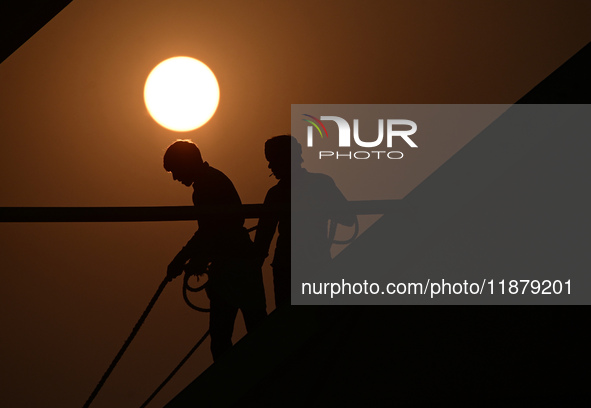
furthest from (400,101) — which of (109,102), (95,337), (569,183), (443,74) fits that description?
(569,183)

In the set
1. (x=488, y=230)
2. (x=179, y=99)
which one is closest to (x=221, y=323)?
(x=488, y=230)

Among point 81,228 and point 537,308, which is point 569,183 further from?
point 81,228

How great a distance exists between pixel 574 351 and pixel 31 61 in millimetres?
9251

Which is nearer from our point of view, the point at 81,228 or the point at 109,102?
the point at 81,228

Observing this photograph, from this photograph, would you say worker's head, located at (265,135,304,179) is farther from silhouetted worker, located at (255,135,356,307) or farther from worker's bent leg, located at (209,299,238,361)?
worker's bent leg, located at (209,299,238,361)

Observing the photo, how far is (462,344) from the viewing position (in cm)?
166

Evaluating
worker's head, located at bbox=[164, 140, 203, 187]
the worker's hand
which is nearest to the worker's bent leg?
the worker's hand

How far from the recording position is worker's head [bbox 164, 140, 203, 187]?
2561 mm

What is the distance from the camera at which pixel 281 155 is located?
256 cm

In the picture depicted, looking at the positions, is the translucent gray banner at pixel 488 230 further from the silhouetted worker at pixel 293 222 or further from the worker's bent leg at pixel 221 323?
the worker's bent leg at pixel 221 323

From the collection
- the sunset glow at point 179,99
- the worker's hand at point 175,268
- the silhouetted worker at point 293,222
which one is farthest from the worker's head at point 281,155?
the sunset glow at point 179,99

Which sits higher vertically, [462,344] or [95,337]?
[95,337]

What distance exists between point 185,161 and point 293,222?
89cm

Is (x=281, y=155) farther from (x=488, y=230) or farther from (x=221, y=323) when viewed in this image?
(x=488, y=230)
